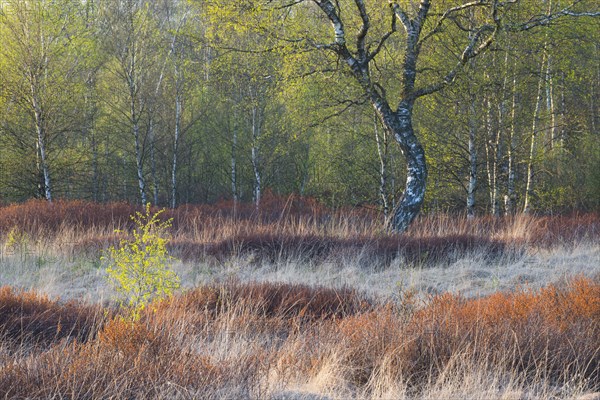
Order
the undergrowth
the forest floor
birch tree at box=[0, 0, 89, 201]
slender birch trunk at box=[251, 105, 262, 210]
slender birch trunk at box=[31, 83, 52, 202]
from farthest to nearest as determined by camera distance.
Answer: slender birch trunk at box=[251, 105, 262, 210], slender birch trunk at box=[31, 83, 52, 202], birch tree at box=[0, 0, 89, 201], the forest floor, the undergrowth

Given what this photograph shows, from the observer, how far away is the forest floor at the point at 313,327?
343cm

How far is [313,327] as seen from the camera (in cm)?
501

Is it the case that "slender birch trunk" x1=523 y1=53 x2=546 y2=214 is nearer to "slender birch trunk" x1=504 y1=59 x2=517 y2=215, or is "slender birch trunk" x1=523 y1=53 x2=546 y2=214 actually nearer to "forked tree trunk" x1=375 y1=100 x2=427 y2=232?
"slender birch trunk" x1=504 y1=59 x2=517 y2=215

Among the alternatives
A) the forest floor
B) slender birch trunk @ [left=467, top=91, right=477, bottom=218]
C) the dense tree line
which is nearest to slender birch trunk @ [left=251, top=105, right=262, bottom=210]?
the dense tree line

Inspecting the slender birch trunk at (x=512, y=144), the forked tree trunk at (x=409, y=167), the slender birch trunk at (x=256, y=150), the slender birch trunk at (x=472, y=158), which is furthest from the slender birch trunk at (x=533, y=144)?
the slender birch trunk at (x=256, y=150)

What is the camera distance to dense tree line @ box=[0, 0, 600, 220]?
12.3m

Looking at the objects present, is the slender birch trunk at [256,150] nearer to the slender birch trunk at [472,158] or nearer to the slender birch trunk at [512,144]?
the slender birch trunk at [472,158]

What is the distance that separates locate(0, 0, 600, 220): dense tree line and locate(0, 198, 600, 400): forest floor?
12.6 ft

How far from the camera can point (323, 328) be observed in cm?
474

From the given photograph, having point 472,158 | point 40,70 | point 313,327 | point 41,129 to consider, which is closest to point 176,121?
point 41,129

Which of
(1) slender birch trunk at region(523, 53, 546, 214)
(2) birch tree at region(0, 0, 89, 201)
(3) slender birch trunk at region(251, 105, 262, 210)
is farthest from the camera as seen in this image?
(3) slender birch trunk at region(251, 105, 262, 210)

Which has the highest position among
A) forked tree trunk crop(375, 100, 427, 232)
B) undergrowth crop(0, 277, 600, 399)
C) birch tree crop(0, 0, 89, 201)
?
birch tree crop(0, 0, 89, 201)

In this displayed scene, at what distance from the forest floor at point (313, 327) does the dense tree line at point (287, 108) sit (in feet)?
12.6

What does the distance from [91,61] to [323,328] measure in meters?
16.8
